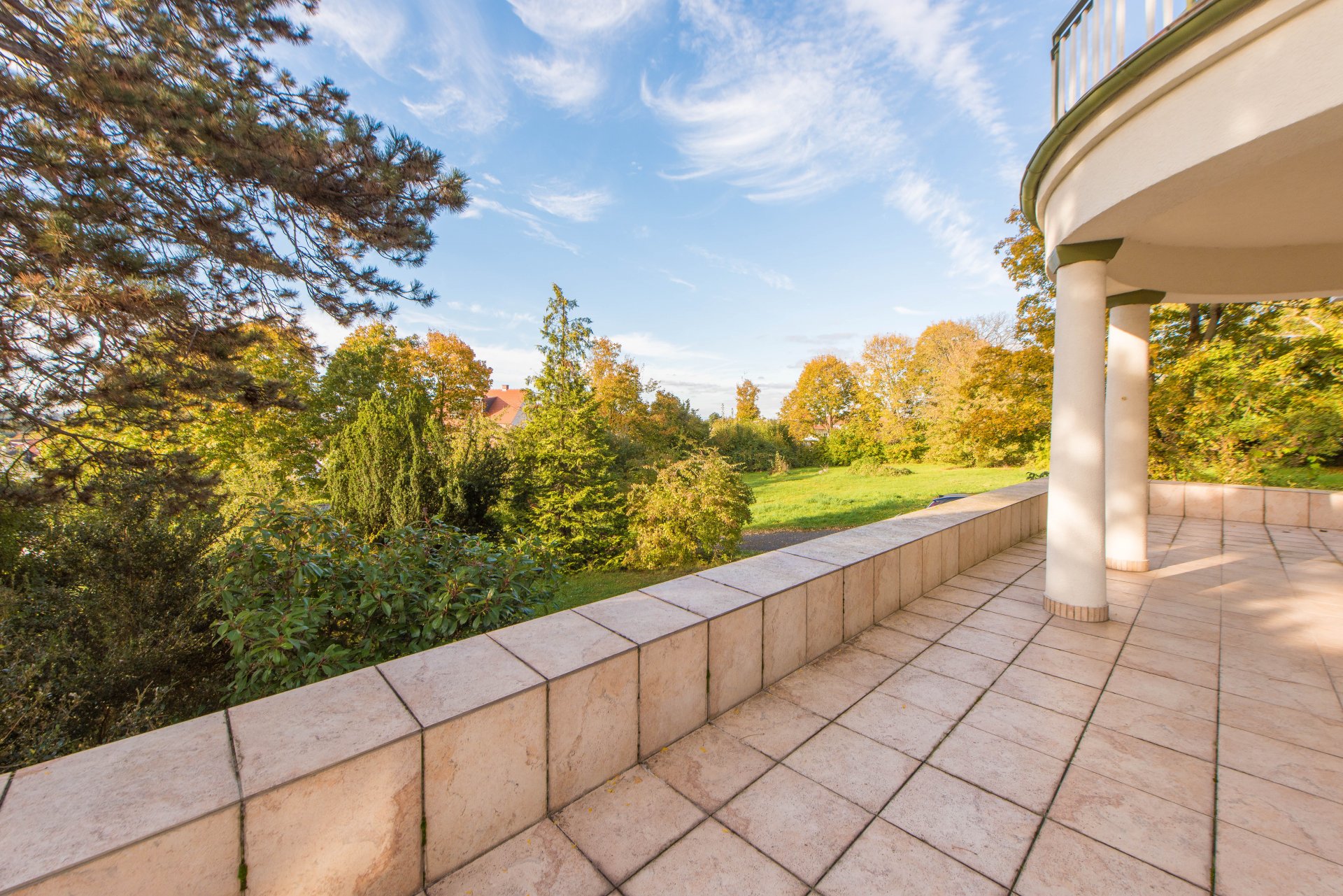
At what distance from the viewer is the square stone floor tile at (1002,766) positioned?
1831mm

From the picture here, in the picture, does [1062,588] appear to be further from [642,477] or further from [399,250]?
[642,477]

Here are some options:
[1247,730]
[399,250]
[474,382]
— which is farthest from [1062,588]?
[474,382]

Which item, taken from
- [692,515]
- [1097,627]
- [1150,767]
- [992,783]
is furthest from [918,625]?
[692,515]

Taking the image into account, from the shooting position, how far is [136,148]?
361cm

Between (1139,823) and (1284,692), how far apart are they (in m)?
1.76

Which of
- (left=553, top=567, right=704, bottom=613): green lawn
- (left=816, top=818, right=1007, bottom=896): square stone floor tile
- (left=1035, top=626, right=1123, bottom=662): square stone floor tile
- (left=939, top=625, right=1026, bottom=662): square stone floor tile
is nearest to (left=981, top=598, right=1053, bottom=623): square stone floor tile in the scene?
(left=1035, top=626, right=1123, bottom=662): square stone floor tile

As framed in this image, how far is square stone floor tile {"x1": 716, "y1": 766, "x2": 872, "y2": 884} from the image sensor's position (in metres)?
1.55

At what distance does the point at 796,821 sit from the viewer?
169cm

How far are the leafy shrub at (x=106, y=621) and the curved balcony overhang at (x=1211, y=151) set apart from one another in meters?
5.33

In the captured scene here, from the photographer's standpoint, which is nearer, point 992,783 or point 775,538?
point 992,783

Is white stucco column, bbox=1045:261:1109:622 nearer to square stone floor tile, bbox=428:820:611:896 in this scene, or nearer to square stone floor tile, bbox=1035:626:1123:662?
square stone floor tile, bbox=1035:626:1123:662

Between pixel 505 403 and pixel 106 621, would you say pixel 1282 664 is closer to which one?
pixel 106 621

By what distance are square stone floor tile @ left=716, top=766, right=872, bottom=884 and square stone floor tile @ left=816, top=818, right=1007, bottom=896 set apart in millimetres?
42

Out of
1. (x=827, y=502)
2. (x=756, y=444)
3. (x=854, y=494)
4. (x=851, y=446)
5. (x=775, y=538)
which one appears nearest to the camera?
(x=775, y=538)
